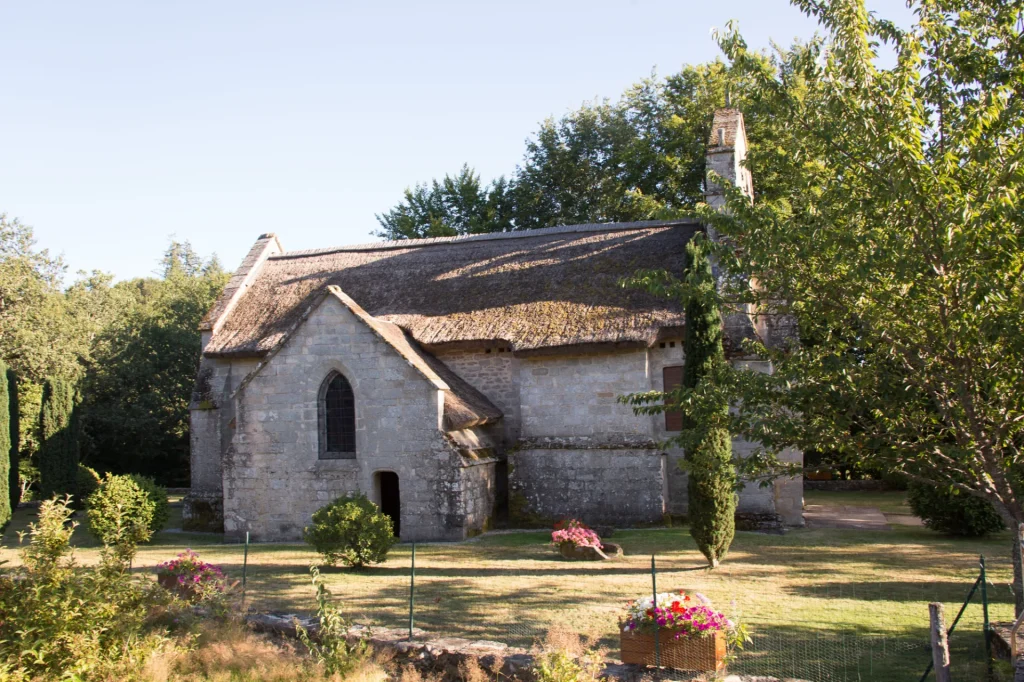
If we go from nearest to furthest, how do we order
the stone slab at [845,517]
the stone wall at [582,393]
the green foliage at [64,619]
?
the green foliage at [64,619] < the stone slab at [845,517] < the stone wall at [582,393]

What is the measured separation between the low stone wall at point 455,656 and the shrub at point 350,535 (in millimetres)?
4094

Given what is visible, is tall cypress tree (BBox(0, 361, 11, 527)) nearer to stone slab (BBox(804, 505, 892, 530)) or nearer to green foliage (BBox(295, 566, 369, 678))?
green foliage (BBox(295, 566, 369, 678))

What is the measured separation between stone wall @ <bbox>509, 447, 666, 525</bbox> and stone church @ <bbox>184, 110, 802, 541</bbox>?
0.03 metres

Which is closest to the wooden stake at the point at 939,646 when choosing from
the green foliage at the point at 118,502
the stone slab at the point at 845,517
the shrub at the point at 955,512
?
the shrub at the point at 955,512

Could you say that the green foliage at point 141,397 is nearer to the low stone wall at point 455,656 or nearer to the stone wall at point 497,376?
the stone wall at point 497,376

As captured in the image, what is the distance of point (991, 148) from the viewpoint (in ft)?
23.6

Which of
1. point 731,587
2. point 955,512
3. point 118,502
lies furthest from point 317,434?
point 955,512

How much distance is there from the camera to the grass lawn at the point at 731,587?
9.34m

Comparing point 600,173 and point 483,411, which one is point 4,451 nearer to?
point 483,411

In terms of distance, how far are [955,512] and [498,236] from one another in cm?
1399

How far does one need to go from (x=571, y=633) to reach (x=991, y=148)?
21.8 ft

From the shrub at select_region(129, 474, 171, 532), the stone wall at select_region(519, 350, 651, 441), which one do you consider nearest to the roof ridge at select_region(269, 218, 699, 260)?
the stone wall at select_region(519, 350, 651, 441)

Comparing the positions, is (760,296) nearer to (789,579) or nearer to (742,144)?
(789,579)

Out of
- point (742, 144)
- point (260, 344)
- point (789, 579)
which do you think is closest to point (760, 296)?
point (789, 579)
